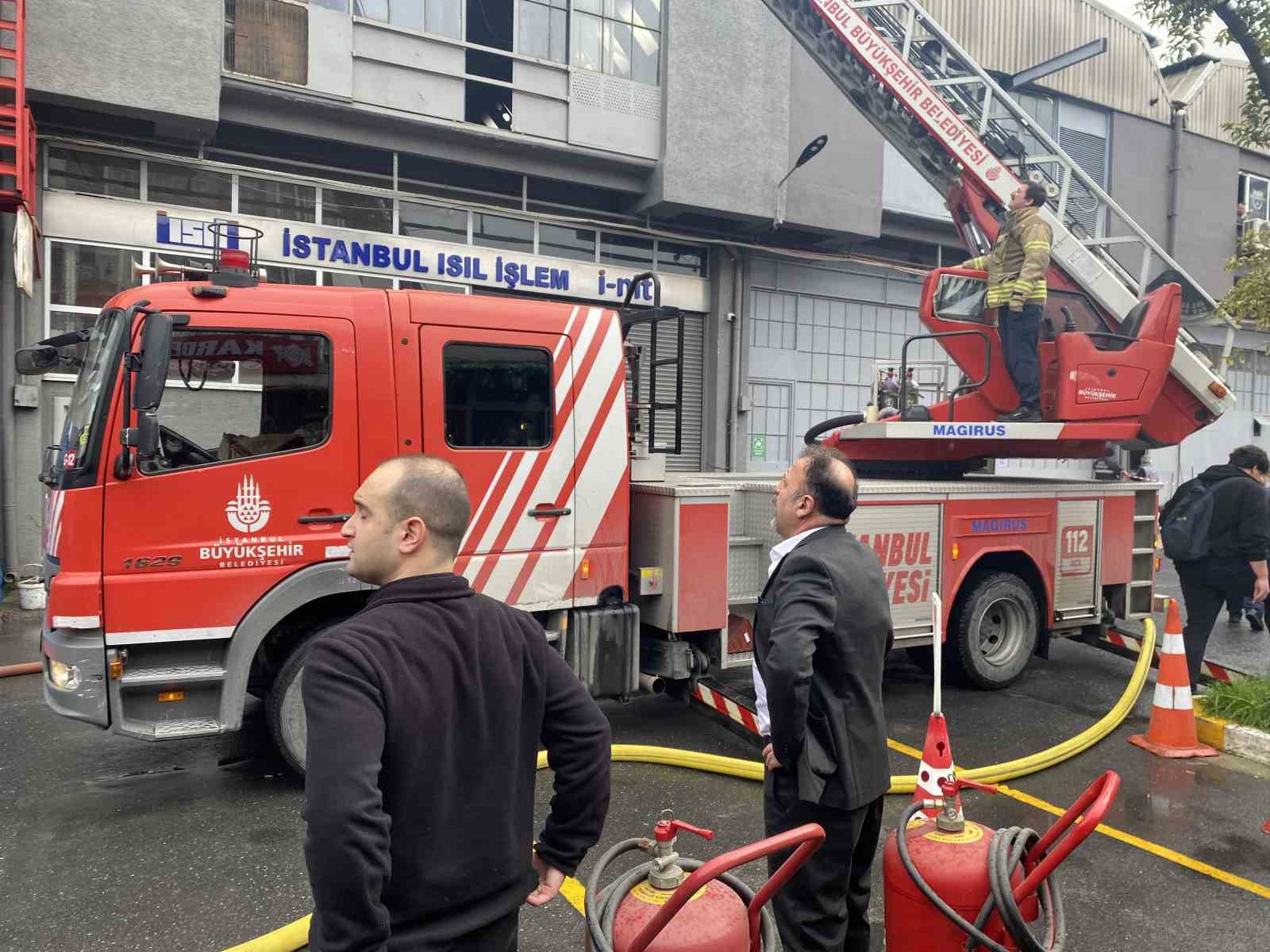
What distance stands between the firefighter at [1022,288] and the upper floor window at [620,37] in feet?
24.2

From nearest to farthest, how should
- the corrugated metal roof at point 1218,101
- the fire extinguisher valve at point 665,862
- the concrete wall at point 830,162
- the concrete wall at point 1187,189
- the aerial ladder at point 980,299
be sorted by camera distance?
the fire extinguisher valve at point 665,862
the aerial ladder at point 980,299
the concrete wall at point 830,162
the concrete wall at point 1187,189
the corrugated metal roof at point 1218,101

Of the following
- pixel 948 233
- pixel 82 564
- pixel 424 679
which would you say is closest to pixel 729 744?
pixel 82 564

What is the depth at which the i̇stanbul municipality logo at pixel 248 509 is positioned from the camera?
459 centimetres

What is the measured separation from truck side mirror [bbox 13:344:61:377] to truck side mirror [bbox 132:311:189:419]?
1035mm

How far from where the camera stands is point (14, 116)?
354 inches

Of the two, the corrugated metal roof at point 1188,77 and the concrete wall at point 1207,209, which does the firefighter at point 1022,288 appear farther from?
the corrugated metal roof at point 1188,77

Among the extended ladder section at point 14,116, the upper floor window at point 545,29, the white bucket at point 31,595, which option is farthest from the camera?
the upper floor window at point 545,29

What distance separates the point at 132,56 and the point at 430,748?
36.2ft

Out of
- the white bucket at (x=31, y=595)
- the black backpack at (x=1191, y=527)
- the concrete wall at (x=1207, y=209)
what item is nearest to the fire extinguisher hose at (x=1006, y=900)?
the black backpack at (x=1191, y=527)

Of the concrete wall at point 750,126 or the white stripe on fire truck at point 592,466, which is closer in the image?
the white stripe on fire truck at point 592,466

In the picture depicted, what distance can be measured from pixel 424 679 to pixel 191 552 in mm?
3287

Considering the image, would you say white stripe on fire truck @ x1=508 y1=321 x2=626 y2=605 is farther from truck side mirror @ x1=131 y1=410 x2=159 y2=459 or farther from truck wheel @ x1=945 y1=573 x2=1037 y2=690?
truck wheel @ x1=945 y1=573 x2=1037 y2=690

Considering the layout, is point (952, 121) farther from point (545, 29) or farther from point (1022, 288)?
point (545, 29)

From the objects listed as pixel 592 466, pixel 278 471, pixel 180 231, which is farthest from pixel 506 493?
pixel 180 231
